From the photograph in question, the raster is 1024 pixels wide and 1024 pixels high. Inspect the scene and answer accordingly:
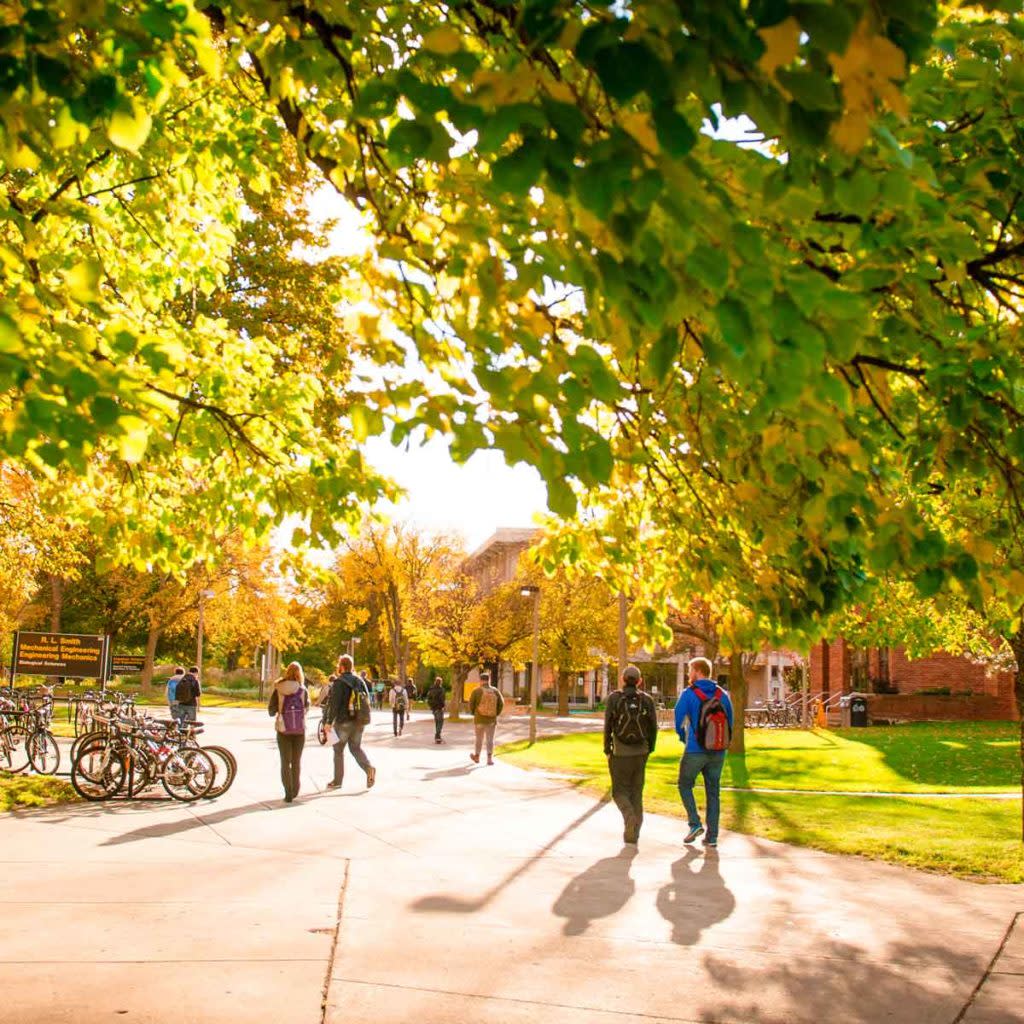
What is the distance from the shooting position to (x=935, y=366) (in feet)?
16.4

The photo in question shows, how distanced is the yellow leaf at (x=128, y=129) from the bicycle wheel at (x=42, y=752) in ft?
45.4

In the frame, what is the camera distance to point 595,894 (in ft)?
26.9

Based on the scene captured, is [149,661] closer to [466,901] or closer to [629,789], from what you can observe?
[629,789]

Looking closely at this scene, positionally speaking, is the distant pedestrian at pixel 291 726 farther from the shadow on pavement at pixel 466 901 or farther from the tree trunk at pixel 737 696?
the tree trunk at pixel 737 696

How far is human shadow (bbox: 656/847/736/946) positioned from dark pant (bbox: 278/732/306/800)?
17.9 ft

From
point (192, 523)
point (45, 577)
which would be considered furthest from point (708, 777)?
point (45, 577)

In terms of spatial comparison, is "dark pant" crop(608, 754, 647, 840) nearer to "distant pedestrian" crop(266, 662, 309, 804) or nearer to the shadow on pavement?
the shadow on pavement

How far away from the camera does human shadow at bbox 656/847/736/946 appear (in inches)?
282

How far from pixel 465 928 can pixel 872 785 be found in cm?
1526

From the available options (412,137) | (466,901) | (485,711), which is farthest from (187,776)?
(412,137)

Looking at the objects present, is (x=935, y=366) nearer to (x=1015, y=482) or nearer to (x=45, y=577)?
(x=1015, y=482)

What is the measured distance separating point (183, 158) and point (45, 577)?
51.4 metres

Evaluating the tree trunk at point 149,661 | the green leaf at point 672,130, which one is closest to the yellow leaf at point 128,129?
the green leaf at point 672,130

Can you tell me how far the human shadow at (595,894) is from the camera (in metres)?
7.31
